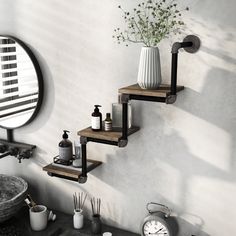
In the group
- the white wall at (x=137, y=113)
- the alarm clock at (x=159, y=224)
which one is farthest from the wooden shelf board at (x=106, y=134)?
the alarm clock at (x=159, y=224)

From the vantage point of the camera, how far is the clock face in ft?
6.32

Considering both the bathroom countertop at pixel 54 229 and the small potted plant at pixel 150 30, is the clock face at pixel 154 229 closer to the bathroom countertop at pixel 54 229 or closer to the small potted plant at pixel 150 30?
the bathroom countertop at pixel 54 229

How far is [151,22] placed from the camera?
6.14 feet

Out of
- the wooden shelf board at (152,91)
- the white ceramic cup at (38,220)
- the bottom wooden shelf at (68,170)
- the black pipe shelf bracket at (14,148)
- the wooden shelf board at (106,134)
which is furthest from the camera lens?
the black pipe shelf bracket at (14,148)

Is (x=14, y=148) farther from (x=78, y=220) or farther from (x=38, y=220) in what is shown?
(x=78, y=220)

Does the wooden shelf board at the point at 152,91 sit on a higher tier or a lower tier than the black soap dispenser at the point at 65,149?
higher

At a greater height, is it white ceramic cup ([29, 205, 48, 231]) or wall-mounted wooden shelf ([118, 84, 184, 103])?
wall-mounted wooden shelf ([118, 84, 184, 103])

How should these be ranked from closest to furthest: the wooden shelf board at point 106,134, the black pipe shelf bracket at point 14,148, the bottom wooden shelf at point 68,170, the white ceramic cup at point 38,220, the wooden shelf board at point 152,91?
the wooden shelf board at point 152,91 < the wooden shelf board at point 106,134 < the bottom wooden shelf at point 68,170 < the white ceramic cup at point 38,220 < the black pipe shelf bracket at point 14,148

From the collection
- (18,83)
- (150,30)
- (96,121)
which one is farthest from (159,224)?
(18,83)

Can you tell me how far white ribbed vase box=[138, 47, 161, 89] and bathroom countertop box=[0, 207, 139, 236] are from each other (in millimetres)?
914

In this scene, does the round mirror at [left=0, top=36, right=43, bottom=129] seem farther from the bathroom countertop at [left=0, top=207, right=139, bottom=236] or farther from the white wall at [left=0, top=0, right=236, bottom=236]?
the bathroom countertop at [left=0, top=207, right=139, bottom=236]

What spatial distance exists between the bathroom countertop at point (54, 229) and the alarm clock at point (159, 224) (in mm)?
207

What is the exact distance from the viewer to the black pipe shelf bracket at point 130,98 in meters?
1.72

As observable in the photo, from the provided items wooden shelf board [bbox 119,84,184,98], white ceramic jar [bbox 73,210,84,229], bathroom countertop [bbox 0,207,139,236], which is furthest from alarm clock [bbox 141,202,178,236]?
wooden shelf board [bbox 119,84,184,98]
